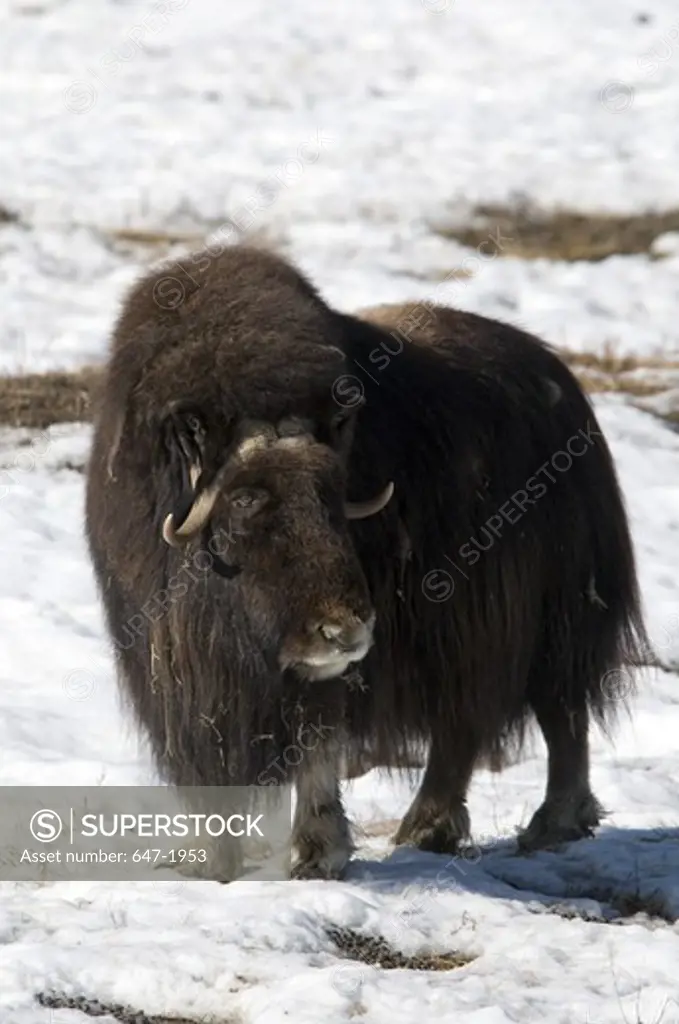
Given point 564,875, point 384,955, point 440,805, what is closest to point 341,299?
point 440,805

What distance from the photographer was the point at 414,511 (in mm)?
4211

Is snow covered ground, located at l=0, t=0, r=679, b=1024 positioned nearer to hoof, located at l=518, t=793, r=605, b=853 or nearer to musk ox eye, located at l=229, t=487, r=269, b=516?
hoof, located at l=518, t=793, r=605, b=853

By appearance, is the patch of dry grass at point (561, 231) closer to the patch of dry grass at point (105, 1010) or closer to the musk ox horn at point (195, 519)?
the musk ox horn at point (195, 519)

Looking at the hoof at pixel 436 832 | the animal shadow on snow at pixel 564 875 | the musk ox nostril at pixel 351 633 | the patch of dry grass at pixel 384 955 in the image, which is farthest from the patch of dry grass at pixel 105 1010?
the hoof at pixel 436 832

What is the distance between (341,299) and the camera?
34.7 feet

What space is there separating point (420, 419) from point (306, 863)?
0.99 metres

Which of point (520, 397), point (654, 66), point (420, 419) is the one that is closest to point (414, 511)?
point (420, 419)

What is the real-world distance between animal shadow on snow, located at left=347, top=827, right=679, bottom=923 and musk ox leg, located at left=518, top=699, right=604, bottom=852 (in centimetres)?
11

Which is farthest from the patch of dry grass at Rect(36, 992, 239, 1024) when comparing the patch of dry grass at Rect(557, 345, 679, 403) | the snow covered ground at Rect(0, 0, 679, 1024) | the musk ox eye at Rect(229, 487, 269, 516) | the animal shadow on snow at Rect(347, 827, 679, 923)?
the patch of dry grass at Rect(557, 345, 679, 403)

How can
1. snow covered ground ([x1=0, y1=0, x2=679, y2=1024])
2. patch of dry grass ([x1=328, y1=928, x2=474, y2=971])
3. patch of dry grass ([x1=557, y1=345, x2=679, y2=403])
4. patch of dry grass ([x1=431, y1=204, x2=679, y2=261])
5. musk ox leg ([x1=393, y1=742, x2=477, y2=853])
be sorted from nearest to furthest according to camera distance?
snow covered ground ([x1=0, y1=0, x2=679, y2=1024]) → patch of dry grass ([x1=328, y1=928, x2=474, y2=971]) → musk ox leg ([x1=393, y1=742, x2=477, y2=853]) → patch of dry grass ([x1=557, y1=345, x2=679, y2=403]) → patch of dry grass ([x1=431, y1=204, x2=679, y2=261])

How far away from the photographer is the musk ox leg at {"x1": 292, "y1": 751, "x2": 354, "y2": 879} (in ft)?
13.4

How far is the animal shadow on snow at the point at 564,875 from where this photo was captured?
4012 millimetres

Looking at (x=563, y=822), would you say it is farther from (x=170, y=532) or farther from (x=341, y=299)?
(x=341, y=299)

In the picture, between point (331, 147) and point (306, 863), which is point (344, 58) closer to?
point (331, 147)
